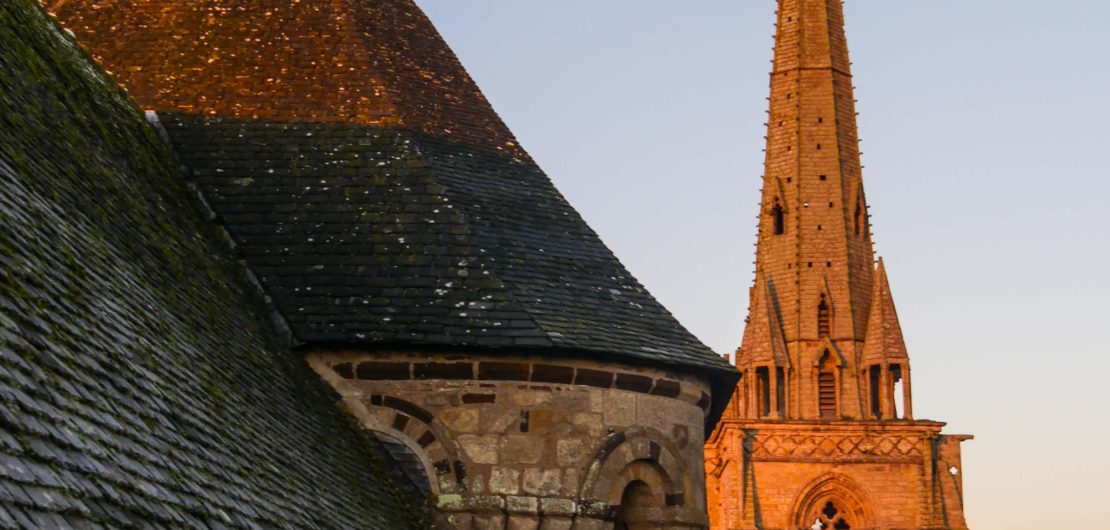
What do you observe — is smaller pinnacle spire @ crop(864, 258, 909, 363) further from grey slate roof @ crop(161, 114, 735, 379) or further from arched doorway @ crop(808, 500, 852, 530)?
grey slate roof @ crop(161, 114, 735, 379)

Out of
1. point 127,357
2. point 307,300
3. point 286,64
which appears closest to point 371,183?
point 307,300

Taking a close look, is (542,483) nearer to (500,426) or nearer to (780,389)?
(500,426)

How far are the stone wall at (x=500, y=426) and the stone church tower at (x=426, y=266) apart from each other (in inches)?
0.5

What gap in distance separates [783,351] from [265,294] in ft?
211

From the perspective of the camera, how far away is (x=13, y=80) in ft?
30.8

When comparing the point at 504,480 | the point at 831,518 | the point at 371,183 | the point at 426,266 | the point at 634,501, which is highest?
the point at 831,518

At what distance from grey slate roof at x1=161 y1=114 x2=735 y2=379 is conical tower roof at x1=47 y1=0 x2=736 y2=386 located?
0.5 inches

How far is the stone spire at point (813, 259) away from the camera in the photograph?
76.4 m

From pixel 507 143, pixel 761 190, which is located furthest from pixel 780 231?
pixel 507 143

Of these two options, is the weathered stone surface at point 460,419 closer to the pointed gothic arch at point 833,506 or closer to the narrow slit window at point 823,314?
the pointed gothic arch at point 833,506

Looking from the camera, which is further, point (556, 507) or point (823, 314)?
point (823, 314)

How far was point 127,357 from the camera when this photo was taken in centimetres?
777

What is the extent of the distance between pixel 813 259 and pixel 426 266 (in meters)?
64.6

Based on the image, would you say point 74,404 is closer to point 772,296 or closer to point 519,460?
A: point 519,460
